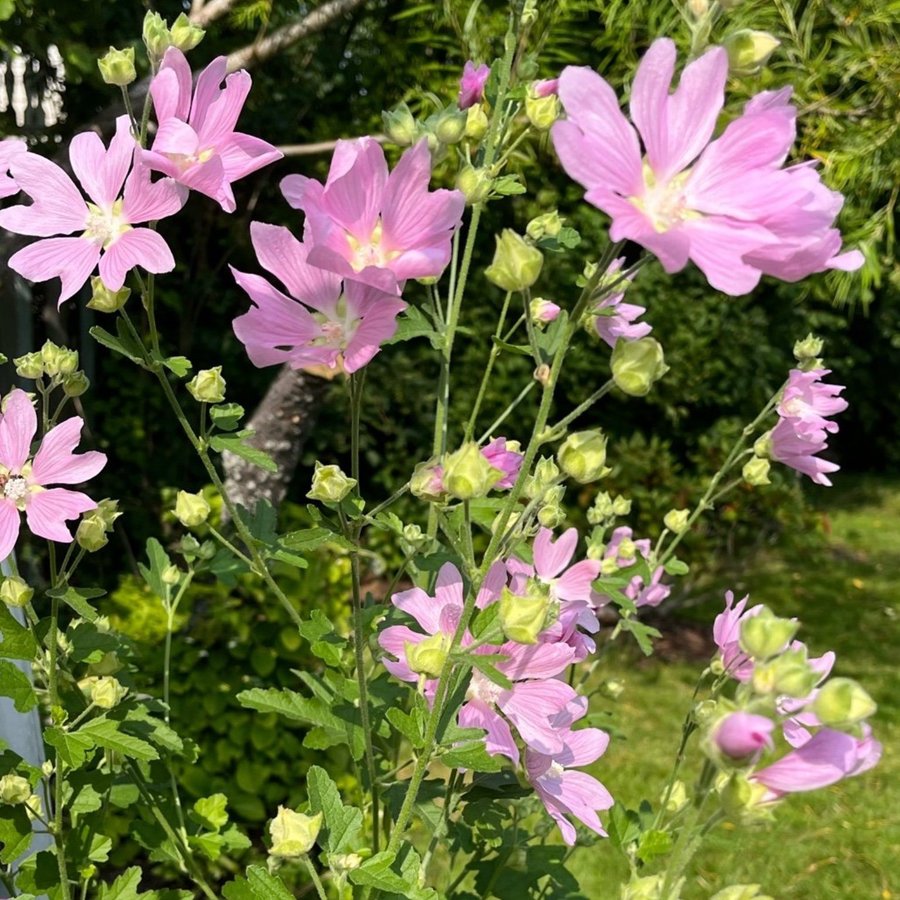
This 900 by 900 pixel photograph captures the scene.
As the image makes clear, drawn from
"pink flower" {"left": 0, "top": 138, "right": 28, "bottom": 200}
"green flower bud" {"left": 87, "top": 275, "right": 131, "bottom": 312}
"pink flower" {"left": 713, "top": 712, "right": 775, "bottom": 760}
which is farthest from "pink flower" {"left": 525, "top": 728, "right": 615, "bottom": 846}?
"pink flower" {"left": 0, "top": 138, "right": 28, "bottom": 200}

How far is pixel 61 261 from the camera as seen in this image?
742 millimetres

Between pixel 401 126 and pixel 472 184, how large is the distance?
0.08 metres

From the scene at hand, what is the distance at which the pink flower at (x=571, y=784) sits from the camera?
77cm

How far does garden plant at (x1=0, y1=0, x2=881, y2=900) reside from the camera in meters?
0.56

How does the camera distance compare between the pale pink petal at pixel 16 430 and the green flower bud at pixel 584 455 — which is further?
the pale pink petal at pixel 16 430

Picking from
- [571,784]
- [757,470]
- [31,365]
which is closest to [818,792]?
[757,470]

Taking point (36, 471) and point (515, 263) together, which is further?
point (36, 471)

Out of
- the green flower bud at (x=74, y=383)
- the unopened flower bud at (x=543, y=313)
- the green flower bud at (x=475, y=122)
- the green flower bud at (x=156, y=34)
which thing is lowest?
the green flower bud at (x=74, y=383)

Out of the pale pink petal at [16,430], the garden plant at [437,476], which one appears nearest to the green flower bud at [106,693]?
the garden plant at [437,476]

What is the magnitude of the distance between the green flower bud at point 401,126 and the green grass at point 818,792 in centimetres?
84

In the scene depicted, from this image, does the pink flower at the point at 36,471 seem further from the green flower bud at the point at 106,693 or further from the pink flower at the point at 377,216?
the pink flower at the point at 377,216

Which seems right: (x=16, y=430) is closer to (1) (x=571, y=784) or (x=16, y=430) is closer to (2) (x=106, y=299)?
(2) (x=106, y=299)

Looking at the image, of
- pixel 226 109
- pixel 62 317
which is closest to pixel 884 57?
pixel 226 109

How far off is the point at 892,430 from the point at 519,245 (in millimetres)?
7248
